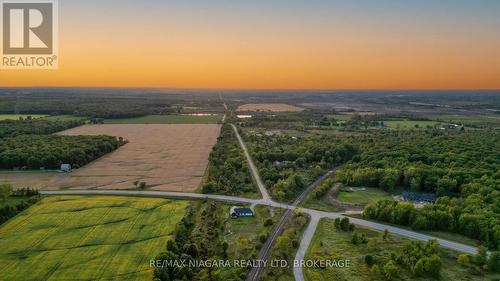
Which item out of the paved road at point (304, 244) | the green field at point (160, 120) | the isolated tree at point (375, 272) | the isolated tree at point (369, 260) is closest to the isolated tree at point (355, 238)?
the isolated tree at point (369, 260)

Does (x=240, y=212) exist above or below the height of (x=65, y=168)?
below

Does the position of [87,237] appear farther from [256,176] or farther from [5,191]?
[256,176]

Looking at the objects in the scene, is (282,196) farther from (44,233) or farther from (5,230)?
(5,230)

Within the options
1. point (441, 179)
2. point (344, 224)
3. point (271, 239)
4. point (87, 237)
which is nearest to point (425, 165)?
point (441, 179)

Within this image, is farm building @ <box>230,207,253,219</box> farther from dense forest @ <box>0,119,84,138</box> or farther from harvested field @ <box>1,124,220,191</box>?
dense forest @ <box>0,119,84,138</box>

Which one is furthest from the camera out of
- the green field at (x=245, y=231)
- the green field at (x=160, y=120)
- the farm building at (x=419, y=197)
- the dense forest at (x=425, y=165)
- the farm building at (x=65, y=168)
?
the green field at (x=160, y=120)

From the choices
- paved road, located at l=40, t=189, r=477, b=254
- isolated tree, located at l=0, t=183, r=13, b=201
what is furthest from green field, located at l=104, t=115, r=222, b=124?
isolated tree, located at l=0, t=183, r=13, b=201

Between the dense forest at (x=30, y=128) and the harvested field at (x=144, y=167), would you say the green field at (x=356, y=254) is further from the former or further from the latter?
the dense forest at (x=30, y=128)
